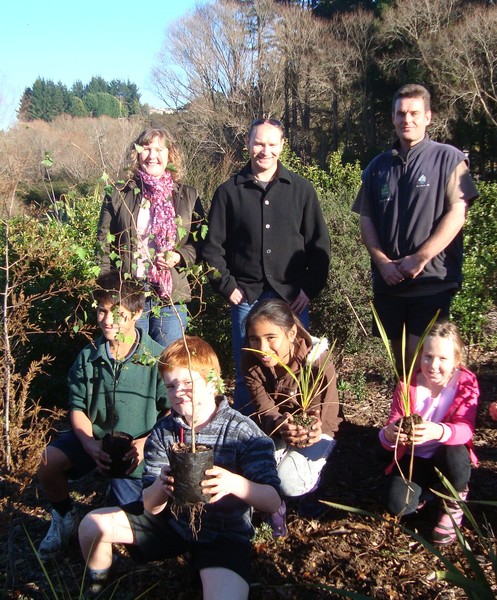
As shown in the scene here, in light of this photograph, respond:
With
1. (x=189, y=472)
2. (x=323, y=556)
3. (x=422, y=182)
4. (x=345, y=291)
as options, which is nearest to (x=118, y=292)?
(x=189, y=472)

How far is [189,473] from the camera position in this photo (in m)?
1.96

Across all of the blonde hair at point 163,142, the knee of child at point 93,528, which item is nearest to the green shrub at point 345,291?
the blonde hair at point 163,142

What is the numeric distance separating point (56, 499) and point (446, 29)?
28762mm

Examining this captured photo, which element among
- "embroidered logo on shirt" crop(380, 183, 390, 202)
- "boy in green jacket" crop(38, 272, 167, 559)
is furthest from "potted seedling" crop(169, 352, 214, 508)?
"embroidered logo on shirt" crop(380, 183, 390, 202)

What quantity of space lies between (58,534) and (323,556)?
126 centimetres

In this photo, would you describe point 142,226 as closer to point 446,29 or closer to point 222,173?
point 222,173

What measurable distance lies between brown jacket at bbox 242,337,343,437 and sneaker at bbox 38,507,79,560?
1.03 meters

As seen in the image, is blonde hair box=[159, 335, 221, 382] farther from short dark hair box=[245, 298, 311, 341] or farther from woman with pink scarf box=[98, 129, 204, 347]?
woman with pink scarf box=[98, 129, 204, 347]

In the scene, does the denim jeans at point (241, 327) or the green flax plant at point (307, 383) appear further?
the denim jeans at point (241, 327)

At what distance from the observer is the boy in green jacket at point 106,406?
9.43ft

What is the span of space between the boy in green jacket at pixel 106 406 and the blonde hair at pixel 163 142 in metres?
0.75

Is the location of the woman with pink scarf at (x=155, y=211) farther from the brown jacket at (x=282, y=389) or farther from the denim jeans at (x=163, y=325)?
the brown jacket at (x=282, y=389)

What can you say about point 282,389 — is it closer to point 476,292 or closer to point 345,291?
point 345,291

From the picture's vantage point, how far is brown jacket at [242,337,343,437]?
9.77ft
